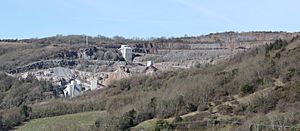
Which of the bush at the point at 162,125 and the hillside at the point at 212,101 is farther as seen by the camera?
the bush at the point at 162,125

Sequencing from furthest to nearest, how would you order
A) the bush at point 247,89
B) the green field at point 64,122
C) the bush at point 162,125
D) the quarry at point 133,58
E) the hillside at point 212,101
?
the quarry at point 133,58
the green field at point 64,122
the bush at point 247,89
the bush at point 162,125
the hillside at point 212,101

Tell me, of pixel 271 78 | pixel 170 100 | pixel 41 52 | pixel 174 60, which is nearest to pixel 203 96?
pixel 170 100

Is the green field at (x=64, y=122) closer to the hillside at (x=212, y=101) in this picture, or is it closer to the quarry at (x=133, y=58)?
the hillside at (x=212, y=101)

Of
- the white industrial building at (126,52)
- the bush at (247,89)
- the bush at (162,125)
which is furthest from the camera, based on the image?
the white industrial building at (126,52)

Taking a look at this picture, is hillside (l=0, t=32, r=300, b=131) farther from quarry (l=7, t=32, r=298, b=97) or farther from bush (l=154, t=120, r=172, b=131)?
quarry (l=7, t=32, r=298, b=97)

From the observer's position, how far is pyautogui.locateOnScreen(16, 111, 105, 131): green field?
65.6 metres

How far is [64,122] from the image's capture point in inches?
2749

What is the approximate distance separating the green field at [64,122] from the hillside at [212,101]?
1704 mm

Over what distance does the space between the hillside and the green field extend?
170 cm

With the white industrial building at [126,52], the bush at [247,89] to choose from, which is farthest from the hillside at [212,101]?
the white industrial building at [126,52]

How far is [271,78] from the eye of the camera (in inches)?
2296

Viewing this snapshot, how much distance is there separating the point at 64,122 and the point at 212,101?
702 inches

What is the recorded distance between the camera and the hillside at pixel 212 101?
4800 centimetres

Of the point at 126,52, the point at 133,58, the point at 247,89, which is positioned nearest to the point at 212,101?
the point at 247,89
